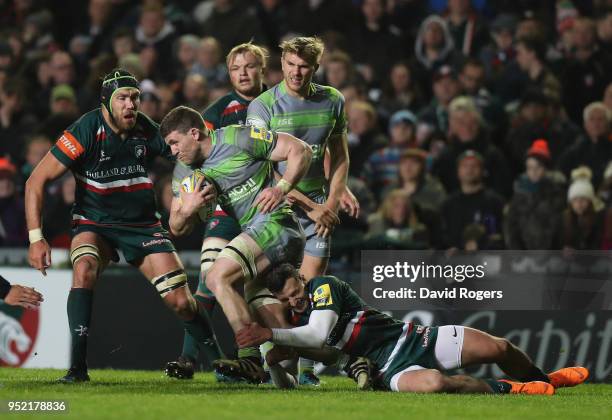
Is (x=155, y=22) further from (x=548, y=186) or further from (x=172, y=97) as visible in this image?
(x=548, y=186)

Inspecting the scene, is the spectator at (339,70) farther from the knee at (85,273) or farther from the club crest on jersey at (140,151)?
the knee at (85,273)

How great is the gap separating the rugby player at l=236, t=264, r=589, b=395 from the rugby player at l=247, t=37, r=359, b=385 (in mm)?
1003

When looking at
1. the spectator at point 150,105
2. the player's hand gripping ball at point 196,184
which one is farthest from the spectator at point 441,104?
the player's hand gripping ball at point 196,184

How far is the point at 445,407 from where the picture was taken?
8203 millimetres

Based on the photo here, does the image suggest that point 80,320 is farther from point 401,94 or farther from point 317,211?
point 401,94

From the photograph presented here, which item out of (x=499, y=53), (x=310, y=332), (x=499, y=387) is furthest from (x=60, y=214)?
(x=499, y=387)

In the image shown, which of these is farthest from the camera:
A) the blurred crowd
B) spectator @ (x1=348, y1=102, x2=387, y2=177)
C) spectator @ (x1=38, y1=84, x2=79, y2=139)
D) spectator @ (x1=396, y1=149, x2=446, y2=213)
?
spectator @ (x1=38, y1=84, x2=79, y2=139)

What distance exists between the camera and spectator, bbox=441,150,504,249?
45.3 ft

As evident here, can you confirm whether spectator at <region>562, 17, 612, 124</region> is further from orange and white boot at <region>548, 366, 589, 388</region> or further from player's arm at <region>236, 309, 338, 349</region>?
player's arm at <region>236, 309, 338, 349</region>

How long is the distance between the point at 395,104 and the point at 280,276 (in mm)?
7284

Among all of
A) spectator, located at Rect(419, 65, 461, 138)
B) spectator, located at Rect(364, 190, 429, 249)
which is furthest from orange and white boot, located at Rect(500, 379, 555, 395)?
spectator, located at Rect(419, 65, 461, 138)

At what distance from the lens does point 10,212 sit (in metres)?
15.2

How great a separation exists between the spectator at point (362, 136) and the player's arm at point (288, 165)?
5750 millimetres

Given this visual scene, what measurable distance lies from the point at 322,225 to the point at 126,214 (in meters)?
1.59
